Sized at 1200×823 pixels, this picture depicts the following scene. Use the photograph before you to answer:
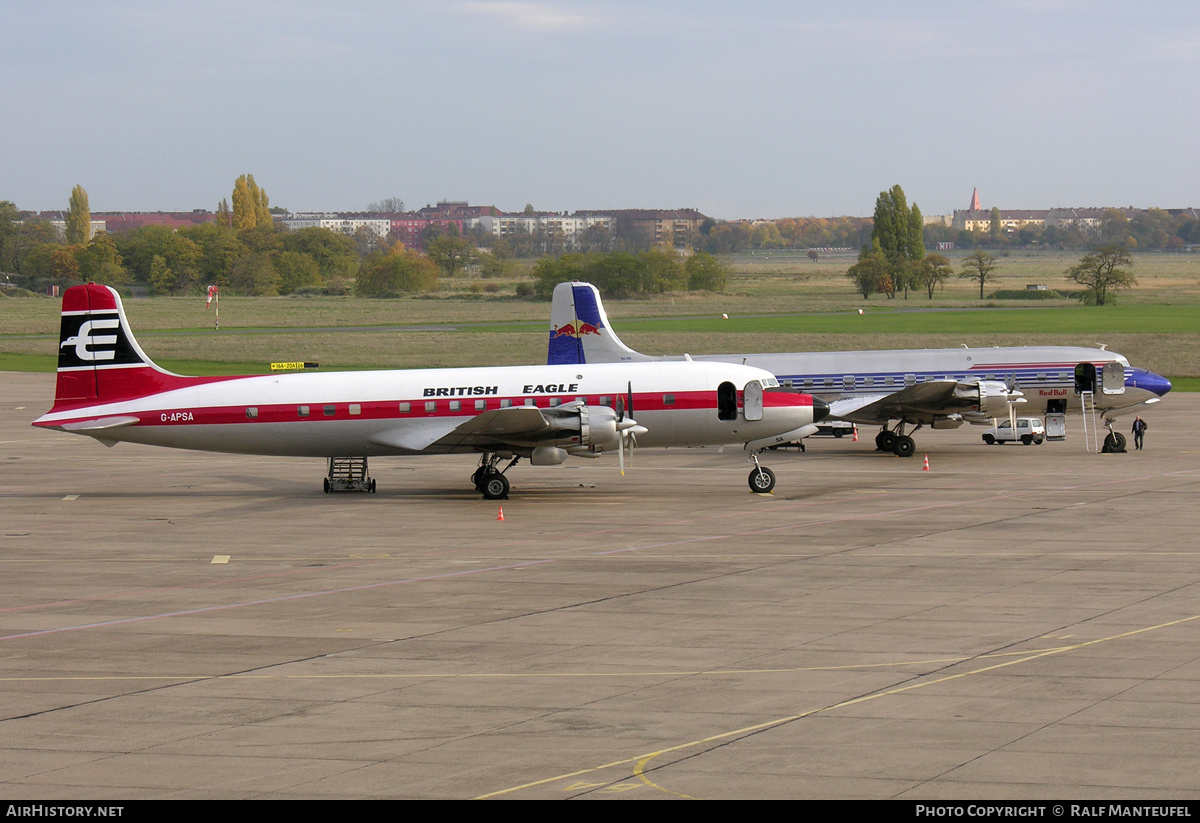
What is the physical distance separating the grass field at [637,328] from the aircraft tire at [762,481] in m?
47.8

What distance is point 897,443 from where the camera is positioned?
154ft

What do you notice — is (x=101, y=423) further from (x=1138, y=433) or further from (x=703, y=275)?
(x=703, y=275)

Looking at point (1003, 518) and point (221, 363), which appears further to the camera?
point (221, 363)

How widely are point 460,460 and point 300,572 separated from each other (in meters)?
21.9

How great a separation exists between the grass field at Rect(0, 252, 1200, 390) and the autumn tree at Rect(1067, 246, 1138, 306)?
7.60 feet

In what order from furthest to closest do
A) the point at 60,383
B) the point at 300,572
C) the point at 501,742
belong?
1. the point at 60,383
2. the point at 300,572
3. the point at 501,742

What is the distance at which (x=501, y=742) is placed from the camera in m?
14.7

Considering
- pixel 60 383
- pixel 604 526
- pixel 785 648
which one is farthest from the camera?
pixel 60 383

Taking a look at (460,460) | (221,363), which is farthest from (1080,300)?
(460,460)

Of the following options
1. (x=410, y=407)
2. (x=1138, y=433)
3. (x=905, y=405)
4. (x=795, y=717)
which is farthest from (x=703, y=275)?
(x=795, y=717)

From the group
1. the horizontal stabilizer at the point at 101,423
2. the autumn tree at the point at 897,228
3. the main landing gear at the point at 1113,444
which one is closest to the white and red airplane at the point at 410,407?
the horizontal stabilizer at the point at 101,423

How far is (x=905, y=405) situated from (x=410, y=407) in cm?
1946
